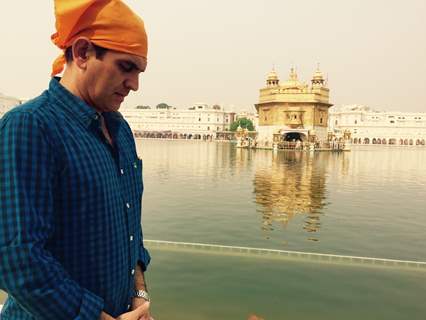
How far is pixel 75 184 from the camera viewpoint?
1271mm

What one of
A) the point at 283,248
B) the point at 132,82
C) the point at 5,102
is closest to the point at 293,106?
the point at 283,248

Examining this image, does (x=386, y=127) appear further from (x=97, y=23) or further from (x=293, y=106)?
(x=97, y=23)

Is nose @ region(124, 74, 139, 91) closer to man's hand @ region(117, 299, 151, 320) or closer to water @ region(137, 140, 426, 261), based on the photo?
man's hand @ region(117, 299, 151, 320)

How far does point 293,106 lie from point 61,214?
52.7 m

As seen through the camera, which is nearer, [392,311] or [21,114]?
[21,114]

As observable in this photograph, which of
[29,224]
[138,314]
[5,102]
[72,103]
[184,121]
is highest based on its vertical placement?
[5,102]

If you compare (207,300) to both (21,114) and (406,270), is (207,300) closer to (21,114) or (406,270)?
(406,270)

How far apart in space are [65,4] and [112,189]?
64 centimetres

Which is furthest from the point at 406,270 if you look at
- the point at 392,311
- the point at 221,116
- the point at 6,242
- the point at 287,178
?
the point at 221,116

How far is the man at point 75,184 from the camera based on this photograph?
1144 millimetres

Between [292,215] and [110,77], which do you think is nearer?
[110,77]

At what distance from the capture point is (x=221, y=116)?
106 meters

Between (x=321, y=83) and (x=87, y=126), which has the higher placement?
(x=321, y=83)

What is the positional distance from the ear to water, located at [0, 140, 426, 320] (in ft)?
9.18
